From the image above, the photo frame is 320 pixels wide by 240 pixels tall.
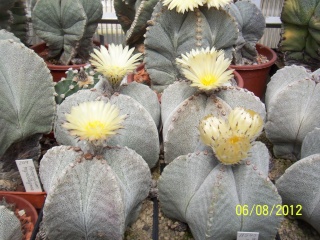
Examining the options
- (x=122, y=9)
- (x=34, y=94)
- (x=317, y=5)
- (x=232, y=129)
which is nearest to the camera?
(x=232, y=129)

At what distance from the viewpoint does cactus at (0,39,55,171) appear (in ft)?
3.21

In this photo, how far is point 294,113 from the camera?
3.37 feet

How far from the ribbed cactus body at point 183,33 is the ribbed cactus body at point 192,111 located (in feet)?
0.94

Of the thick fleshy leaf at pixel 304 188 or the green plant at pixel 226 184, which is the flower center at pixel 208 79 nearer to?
the green plant at pixel 226 184

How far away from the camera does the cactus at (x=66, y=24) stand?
1.64 m

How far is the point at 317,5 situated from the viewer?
62.4 inches

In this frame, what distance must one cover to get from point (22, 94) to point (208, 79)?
18.2 inches

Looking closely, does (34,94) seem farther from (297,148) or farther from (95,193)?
(297,148)

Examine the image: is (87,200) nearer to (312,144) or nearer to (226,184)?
(226,184)

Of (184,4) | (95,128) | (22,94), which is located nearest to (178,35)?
(184,4)

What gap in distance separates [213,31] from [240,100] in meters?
0.35

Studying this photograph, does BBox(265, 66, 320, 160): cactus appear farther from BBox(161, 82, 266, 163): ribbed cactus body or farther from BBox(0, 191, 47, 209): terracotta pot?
BBox(0, 191, 47, 209): terracotta pot

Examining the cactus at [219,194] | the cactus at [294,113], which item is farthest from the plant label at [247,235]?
the cactus at [294,113]

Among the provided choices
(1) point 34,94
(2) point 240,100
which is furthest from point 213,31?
(1) point 34,94
